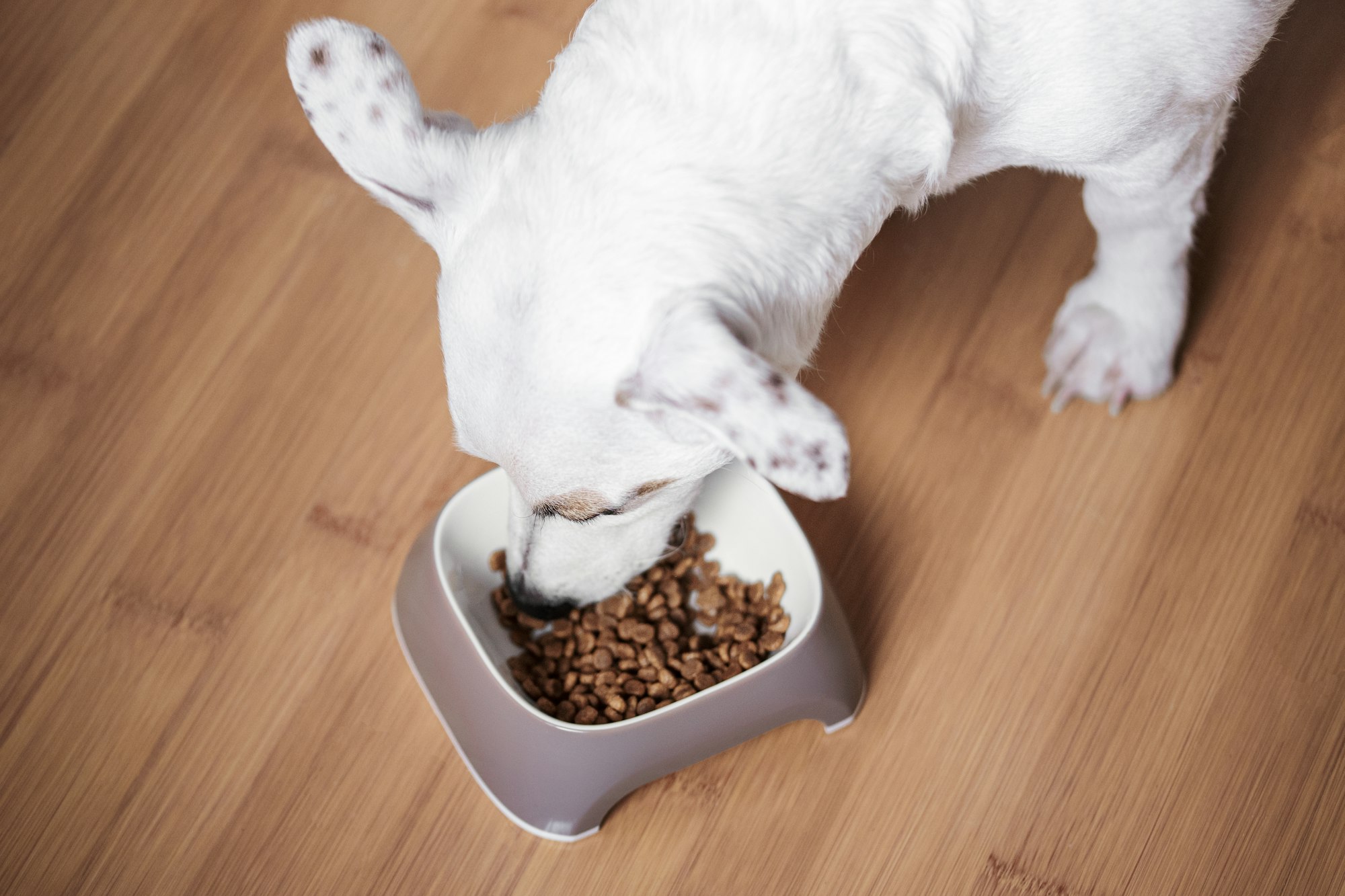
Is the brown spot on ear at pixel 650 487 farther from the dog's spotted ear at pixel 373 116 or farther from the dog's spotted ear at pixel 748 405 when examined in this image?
→ the dog's spotted ear at pixel 373 116

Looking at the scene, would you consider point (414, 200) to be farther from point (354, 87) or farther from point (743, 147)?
point (743, 147)

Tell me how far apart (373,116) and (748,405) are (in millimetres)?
432

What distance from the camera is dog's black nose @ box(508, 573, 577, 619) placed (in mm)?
1226

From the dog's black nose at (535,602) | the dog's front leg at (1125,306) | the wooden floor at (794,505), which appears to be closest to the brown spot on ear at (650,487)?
the dog's black nose at (535,602)

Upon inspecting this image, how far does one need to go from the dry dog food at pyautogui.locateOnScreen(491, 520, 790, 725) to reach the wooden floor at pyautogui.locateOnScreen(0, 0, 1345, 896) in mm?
166

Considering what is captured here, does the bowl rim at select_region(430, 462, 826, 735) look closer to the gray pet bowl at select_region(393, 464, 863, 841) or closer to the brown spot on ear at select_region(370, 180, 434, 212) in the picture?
the gray pet bowl at select_region(393, 464, 863, 841)

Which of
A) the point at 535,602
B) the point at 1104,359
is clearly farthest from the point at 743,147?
the point at 1104,359

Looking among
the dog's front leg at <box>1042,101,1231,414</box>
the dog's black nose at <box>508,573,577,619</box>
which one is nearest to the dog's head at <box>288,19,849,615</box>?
the dog's black nose at <box>508,573,577,619</box>

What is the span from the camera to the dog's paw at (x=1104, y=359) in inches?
56.2

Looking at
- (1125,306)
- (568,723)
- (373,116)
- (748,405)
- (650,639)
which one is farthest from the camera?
(1125,306)

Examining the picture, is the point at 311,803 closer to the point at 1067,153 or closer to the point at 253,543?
the point at 253,543

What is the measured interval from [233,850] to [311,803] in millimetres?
111

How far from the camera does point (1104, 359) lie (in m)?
1.43

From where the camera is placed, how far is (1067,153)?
1064 millimetres
